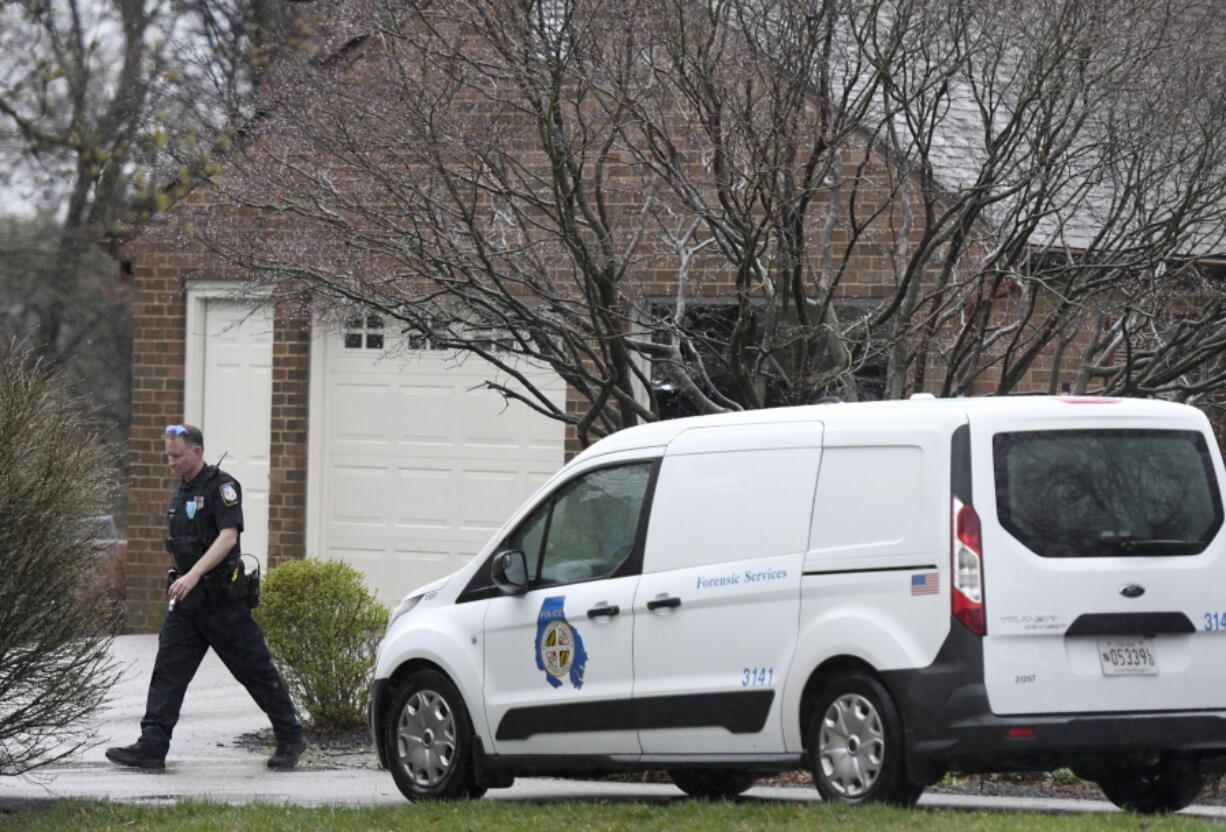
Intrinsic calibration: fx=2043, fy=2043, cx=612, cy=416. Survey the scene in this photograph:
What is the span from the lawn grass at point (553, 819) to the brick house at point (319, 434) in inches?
295

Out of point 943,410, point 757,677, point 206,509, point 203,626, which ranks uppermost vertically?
→ point 943,410

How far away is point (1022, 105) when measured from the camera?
1016cm

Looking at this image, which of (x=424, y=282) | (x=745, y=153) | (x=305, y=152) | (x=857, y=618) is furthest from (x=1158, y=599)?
(x=424, y=282)

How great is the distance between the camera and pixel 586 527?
9.20m

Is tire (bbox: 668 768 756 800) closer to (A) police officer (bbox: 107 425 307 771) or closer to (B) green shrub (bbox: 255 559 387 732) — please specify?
(A) police officer (bbox: 107 425 307 771)

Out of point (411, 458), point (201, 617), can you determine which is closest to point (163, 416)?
point (411, 458)

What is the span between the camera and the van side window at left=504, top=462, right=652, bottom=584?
895 cm

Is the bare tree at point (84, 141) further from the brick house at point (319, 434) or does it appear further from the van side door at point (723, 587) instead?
the van side door at point (723, 587)

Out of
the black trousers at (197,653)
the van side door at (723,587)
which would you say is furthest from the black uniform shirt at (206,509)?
the van side door at (723,587)

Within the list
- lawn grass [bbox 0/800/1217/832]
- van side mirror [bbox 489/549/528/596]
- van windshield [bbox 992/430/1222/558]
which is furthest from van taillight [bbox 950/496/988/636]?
van side mirror [bbox 489/549/528/596]

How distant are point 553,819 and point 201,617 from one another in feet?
11.0

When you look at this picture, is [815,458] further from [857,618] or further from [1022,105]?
[1022,105]

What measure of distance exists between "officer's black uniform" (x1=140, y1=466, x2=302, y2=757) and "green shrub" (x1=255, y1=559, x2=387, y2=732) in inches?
44.9

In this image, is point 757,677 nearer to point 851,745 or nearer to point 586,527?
point 851,745
